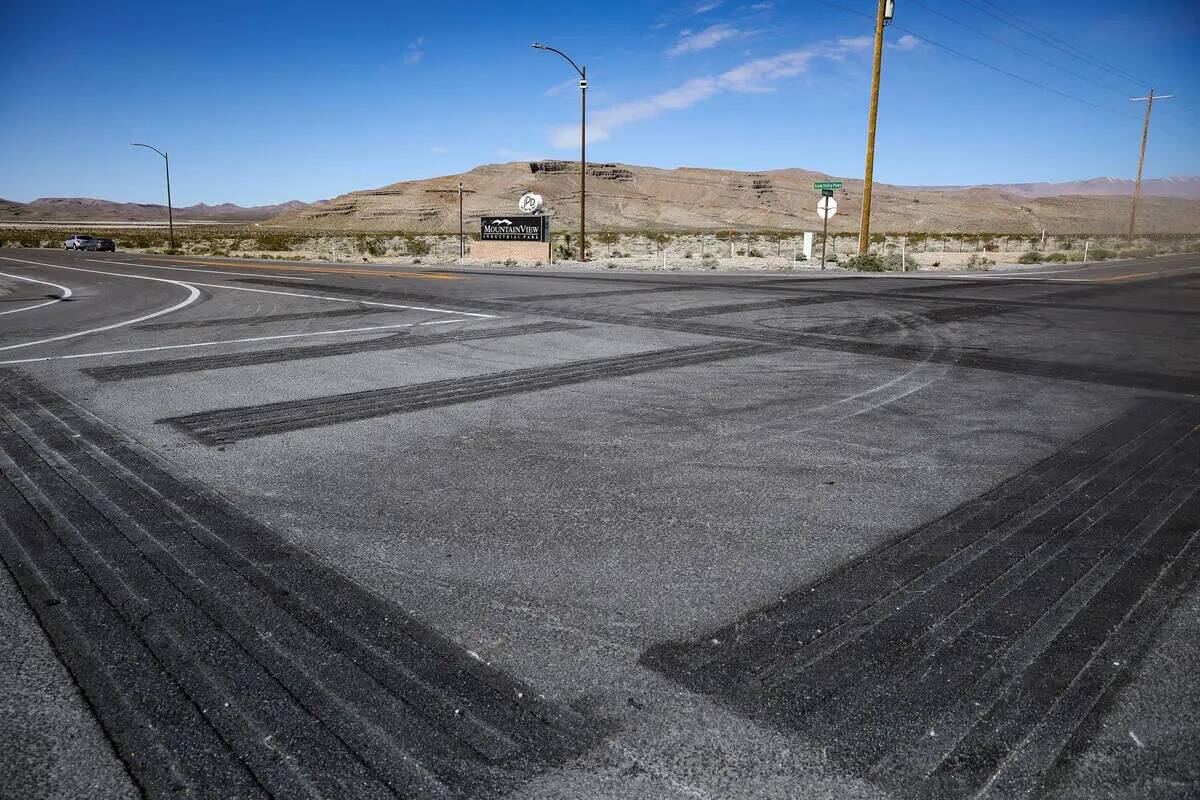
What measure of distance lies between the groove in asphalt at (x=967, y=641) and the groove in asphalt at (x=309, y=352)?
329 inches

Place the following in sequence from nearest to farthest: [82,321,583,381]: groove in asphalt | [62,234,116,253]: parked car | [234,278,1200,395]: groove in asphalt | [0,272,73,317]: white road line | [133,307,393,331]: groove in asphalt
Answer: [234,278,1200,395]: groove in asphalt → [82,321,583,381]: groove in asphalt → [133,307,393,331]: groove in asphalt → [0,272,73,317]: white road line → [62,234,116,253]: parked car

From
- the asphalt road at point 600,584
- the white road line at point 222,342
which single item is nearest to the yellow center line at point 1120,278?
the asphalt road at point 600,584

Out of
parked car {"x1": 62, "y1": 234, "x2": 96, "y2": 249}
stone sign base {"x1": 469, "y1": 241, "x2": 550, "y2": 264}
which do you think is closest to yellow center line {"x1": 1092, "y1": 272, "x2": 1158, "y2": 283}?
stone sign base {"x1": 469, "y1": 241, "x2": 550, "y2": 264}

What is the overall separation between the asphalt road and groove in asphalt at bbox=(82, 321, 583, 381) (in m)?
0.52

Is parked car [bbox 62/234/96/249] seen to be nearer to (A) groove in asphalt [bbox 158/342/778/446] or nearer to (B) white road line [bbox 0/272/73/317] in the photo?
(B) white road line [bbox 0/272/73/317]

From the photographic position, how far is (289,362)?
10.2m

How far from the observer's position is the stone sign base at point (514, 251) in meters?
36.7

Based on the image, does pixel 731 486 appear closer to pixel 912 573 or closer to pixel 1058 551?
pixel 912 573

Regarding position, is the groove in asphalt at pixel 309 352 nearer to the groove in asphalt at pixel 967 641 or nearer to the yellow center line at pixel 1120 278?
the groove in asphalt at pixel 967 641

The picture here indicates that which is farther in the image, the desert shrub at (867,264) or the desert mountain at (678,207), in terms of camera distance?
Answer: the desert mountain at (678,207)

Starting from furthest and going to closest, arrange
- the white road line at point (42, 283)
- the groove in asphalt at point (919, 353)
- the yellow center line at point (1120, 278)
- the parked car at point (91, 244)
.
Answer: the parked car at point (91, 244), the yellow center line at point (1120, 278), the white road line at point (42, 283), the groove in asphalt at point (919, 353)

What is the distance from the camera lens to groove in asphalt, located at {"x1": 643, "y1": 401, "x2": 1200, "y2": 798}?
2.73 meters

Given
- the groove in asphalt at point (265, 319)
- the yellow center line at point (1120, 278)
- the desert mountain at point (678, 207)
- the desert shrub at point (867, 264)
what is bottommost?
the groove in asphalt at point (265, 319)

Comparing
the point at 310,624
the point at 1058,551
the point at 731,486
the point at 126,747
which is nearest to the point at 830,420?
the point at 731,486
